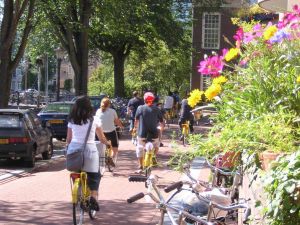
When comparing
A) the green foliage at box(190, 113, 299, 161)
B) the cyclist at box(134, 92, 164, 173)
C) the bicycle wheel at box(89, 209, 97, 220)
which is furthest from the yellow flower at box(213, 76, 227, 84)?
the cyclist at box(134, 92, 164, 173)

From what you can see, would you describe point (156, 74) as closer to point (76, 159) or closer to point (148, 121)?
point (148, 121)

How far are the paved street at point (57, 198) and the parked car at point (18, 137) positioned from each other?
349 mm

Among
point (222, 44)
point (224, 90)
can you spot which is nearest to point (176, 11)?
point (222, 44)

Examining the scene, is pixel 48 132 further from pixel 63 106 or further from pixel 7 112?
pixel 63 106

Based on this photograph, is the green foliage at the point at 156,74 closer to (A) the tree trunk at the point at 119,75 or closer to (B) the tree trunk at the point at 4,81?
(A) the tree trunk at the point at 119,75

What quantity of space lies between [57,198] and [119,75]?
34028 mm

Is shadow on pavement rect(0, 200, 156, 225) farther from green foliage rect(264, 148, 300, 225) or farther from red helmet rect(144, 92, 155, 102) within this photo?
green foliage rect(264, 148, 300, 225)

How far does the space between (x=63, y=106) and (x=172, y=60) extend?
3466 centimetres

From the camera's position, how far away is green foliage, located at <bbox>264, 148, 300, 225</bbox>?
274 cm

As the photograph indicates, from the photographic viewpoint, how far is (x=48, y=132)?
1703 cm

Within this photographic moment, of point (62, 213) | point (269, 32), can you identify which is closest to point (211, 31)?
point (62, 213)

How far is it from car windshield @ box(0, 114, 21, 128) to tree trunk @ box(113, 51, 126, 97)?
92.2 ft

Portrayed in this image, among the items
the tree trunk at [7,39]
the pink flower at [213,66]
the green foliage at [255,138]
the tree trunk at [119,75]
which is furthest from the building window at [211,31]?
the green foliage at [255,138]

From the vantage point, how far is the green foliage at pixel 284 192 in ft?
9.00
